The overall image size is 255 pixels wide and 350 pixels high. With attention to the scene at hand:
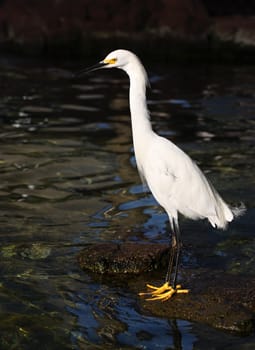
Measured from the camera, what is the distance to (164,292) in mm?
6039

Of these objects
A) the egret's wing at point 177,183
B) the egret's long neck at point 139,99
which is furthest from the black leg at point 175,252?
the egret's long neck at point 139,99

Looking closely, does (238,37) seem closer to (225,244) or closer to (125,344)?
(225,244)

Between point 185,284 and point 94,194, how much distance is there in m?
2.72

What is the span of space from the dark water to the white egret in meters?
0.60

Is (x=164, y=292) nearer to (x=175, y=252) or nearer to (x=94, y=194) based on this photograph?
(x=175, y=252)

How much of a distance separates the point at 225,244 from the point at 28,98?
7.39m

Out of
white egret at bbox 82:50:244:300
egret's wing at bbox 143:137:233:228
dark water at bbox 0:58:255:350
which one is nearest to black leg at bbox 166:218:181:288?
white egret at bbox 82:50:244:300

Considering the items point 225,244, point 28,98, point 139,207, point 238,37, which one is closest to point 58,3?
point 238,37

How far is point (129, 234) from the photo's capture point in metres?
7.52

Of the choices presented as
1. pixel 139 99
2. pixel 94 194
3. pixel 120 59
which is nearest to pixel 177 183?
pixel 139 99

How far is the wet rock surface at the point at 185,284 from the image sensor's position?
5.55m

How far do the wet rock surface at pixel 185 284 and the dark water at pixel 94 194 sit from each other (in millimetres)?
99

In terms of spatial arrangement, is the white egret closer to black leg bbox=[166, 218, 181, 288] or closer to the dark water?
black leg bbox=[166, 218, 181, 288]

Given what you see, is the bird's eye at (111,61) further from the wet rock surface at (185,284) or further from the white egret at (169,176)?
the wet rock surface at (185,284)
